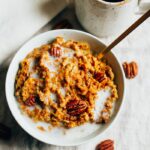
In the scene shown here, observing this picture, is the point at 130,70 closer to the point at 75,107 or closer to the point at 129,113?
the point at 129,113

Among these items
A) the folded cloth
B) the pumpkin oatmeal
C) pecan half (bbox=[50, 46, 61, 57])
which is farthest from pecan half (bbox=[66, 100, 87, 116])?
the folded cloth

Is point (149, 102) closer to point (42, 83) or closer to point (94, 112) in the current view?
point (94, 112)

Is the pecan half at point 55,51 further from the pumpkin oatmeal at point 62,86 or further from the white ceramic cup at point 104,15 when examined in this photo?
the white ceramic cup at point 104,15

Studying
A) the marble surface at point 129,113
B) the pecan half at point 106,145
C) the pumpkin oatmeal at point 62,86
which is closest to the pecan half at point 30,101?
the pumpkin oatmeal at point 62,86

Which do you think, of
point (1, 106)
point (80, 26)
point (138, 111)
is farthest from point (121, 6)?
point (1, 106)

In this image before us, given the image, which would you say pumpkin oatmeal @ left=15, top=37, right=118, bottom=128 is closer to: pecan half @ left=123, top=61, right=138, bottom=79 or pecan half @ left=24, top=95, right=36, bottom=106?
pecan half @ left=24, top=95, right=36, bottom=106

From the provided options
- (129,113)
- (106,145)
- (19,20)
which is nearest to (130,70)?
(129,113)
